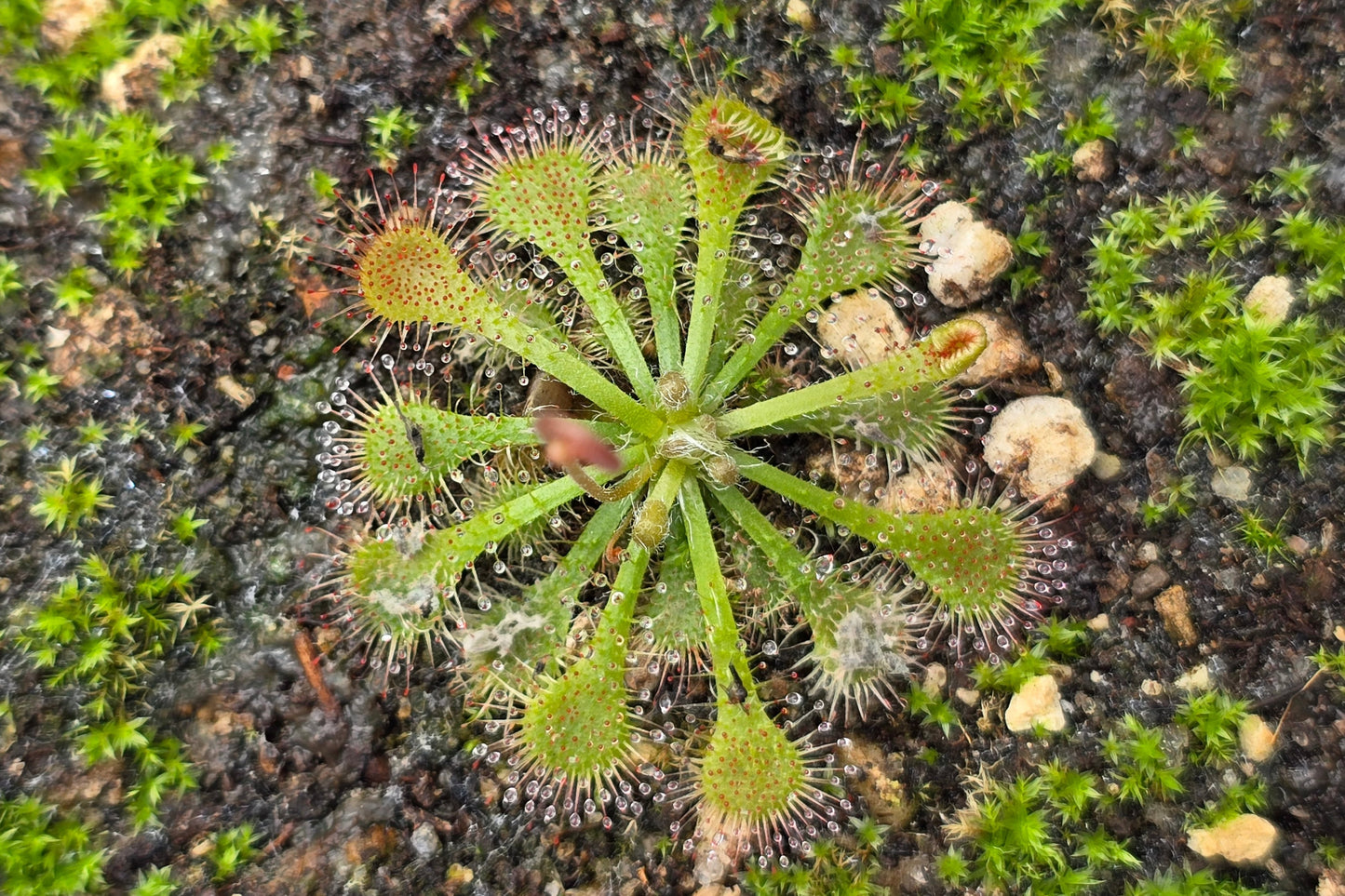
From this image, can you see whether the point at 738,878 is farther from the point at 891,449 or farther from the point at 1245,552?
the point at 1245,552

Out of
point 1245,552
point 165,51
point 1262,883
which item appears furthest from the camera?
point 165,51

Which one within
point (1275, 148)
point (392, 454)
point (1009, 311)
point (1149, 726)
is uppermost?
point (1275, 148)

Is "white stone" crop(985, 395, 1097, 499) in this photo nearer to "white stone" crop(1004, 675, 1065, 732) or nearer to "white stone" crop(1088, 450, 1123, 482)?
"white stone" crop(1088, 450, 1123, 482)

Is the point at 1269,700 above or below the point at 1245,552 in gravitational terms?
below

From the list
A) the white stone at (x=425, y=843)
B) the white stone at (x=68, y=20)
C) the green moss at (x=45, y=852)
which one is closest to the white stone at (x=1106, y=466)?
the white stone at (x=425, y=843)

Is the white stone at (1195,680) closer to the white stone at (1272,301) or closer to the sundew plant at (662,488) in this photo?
the sundew plant at (662,488)

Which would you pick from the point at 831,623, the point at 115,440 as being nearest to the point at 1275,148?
the point at 831,623
